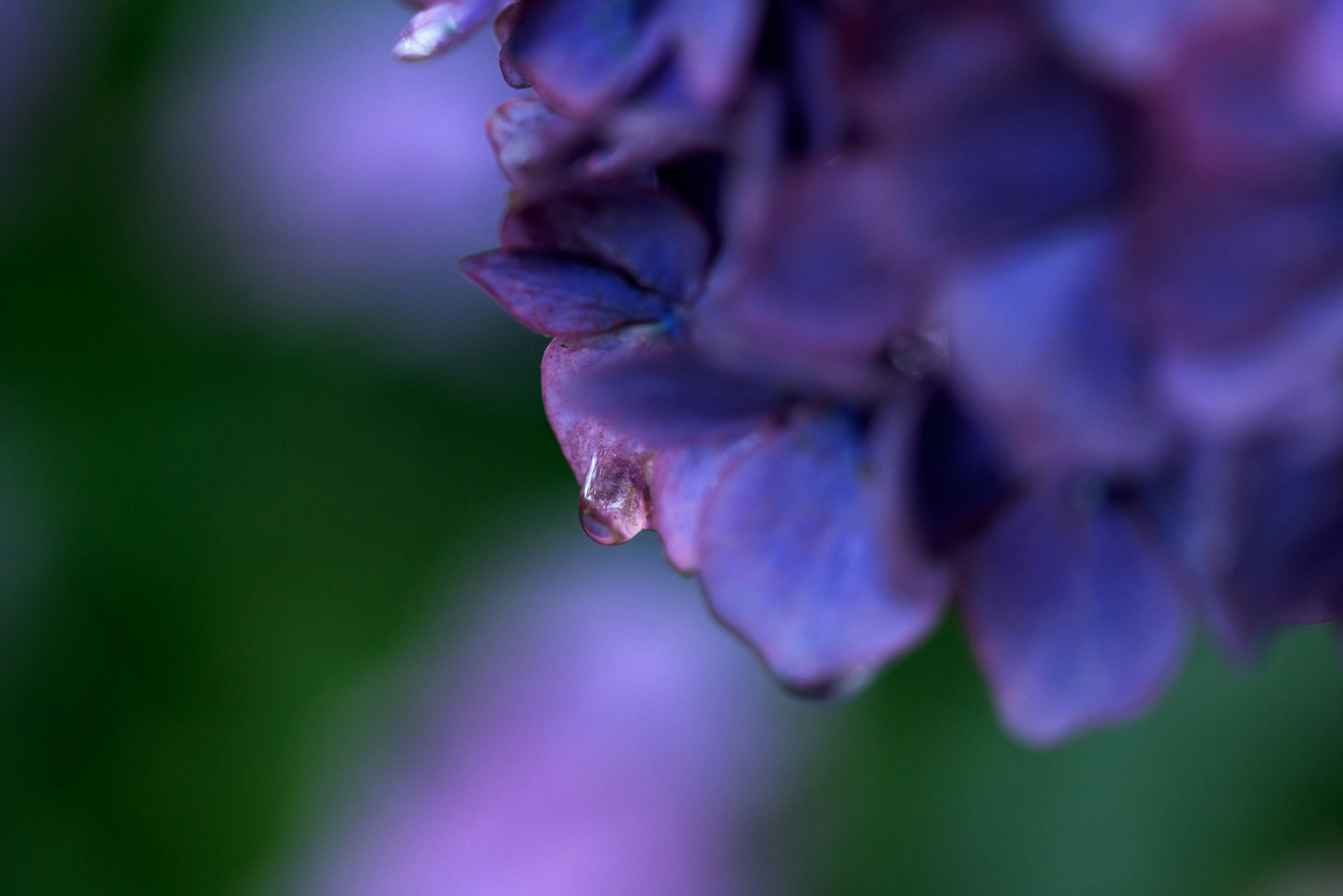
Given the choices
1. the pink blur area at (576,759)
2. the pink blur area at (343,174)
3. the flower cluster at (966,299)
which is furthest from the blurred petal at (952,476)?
the pink blur area at (343,174)

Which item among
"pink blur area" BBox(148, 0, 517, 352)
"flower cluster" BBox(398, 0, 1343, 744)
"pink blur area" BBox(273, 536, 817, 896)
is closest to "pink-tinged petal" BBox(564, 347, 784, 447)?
"flower cluster" BBox(398, 0, 1343, 744)

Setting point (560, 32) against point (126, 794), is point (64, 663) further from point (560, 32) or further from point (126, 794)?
point (560, 32)

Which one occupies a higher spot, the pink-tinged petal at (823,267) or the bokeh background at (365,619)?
the pink-tinged petal at (823,267)

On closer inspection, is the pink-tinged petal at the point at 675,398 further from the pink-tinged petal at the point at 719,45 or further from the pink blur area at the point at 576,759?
the pink blur area at the point at 576,759

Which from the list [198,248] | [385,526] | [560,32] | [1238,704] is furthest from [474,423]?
[560,32]

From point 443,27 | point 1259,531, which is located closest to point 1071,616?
point 1259,531

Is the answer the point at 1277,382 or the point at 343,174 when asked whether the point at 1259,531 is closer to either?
the point at 1277,382

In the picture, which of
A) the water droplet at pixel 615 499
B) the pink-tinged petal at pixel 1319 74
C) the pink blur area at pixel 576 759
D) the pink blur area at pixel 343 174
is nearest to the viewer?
the pink-tinged petal at pixel 1319 74
